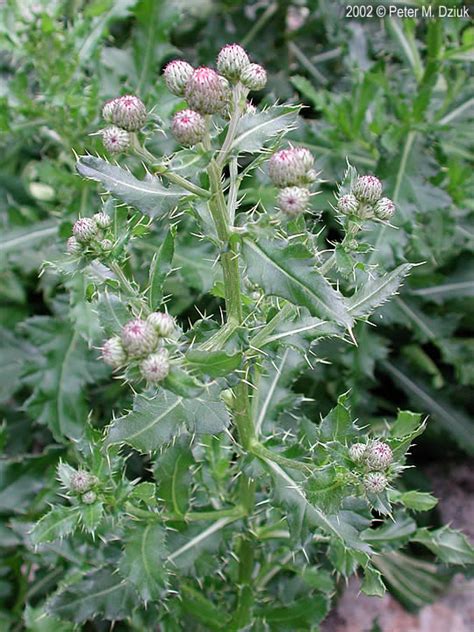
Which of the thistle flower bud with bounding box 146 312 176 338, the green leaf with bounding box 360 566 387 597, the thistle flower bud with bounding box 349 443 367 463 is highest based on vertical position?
the thistle flower bud with bounding box 146 312 176 338

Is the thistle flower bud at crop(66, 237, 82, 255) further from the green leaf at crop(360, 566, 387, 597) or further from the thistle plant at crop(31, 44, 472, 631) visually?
the green leaf at crop(360, 566, 387, 597)

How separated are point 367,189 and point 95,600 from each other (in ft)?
4.86

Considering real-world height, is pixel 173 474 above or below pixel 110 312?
below

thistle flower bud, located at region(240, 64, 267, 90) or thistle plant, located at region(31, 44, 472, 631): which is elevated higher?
thistle flower bud, located at region(240, 64, 267, 90)

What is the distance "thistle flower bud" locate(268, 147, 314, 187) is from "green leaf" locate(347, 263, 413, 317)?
1.26ft

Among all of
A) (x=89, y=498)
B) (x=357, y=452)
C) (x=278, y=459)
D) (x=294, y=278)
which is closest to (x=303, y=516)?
(x=278, y=459)

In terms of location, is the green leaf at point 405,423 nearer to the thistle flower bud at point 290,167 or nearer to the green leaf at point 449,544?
the green leaf at point 449,544

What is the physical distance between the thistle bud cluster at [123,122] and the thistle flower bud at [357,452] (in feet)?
2.66

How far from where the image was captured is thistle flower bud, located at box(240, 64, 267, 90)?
161 centimetres

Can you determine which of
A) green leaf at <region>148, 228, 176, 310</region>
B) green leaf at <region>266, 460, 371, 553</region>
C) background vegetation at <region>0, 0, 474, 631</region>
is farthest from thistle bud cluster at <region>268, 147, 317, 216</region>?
background vegetation at <region>0, 0, 474, 631</region>

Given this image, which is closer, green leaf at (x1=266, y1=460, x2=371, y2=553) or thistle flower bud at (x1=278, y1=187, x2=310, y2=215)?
thistle flower bud at (x1=278, y1=187, x2=310, y2=215)

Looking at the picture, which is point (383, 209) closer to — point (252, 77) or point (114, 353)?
point (252, 77)

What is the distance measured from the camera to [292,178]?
154 centimetres

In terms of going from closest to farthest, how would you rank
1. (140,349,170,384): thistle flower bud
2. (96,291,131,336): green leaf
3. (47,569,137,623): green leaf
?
(140,349,170,384): thistle flower bud, (96,291,131,336): green leaf, (47,569,137,623): green leaf
